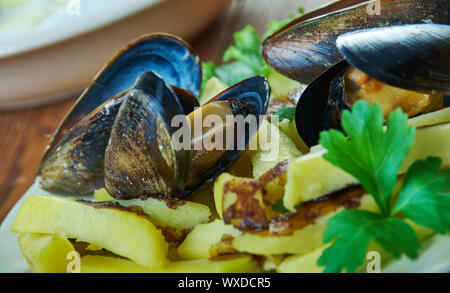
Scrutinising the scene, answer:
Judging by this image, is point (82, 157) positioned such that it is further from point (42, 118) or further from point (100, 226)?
point (42, 118)

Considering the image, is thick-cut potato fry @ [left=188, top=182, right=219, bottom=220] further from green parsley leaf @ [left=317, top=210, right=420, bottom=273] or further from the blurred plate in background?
the blurred plate in background

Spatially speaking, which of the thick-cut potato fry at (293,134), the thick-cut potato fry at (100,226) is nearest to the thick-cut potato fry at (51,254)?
the thick-cut potato fry at (100,226)

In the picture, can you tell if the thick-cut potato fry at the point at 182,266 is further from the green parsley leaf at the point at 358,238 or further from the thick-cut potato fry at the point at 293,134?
the thick-cut potato fry at the point at 293,134

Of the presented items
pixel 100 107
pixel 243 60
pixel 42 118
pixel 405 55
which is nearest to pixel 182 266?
pixel 100 107

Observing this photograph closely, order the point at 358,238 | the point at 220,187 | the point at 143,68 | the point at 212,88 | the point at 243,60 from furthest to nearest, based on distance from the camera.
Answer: the point at 243,60
the point at 143,68
the point at 212,88
the point at 220,187
the point at 358,238
